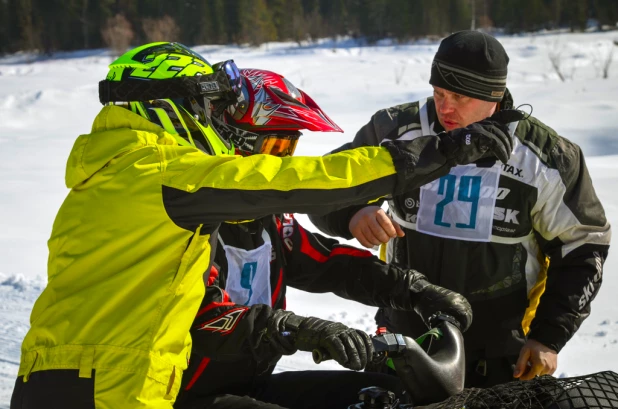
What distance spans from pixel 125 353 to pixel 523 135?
5.22ft

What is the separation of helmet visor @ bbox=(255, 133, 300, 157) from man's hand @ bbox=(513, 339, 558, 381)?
1.07m

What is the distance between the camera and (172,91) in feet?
6.24

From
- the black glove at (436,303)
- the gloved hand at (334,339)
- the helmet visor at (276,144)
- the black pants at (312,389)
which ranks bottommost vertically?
the black pants at (312,389)

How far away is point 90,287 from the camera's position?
1.82 metres

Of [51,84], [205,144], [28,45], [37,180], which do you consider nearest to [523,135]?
[205,144]

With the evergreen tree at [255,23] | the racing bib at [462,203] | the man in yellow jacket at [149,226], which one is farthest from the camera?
the evergreen tree at [255,23]

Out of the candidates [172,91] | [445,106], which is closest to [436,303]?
[445,106]

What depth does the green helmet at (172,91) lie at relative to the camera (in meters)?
1.91

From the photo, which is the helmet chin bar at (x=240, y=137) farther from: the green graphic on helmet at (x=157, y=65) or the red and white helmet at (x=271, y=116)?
the green graphic on helmet at (x=157, y=65)

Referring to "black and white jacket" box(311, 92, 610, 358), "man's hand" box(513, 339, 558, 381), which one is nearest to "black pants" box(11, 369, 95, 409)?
"black and white jacket" box(311, 92, 610, 358)

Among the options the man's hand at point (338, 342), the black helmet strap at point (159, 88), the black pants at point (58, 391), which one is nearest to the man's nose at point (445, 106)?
the black helmet strap at point (159, 88)

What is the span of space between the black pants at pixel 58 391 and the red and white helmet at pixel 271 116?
0.77m

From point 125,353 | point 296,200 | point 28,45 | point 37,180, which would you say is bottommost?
point 28,45

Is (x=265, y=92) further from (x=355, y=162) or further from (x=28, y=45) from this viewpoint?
(x=28, y=45)
